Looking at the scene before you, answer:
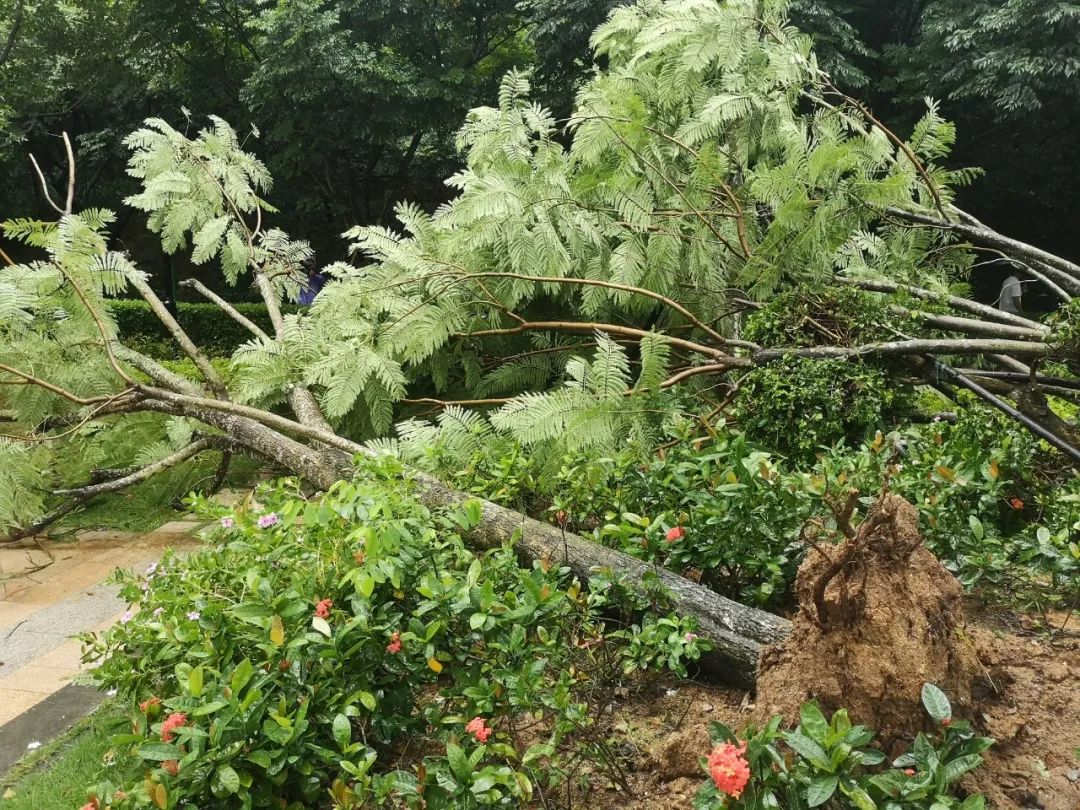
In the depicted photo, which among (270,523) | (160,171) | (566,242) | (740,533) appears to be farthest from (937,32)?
(270,523)

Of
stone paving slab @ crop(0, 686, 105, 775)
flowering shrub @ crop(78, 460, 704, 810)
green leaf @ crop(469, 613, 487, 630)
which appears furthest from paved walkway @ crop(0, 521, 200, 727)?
green leaf @ crop(469, 613, 487, 630)

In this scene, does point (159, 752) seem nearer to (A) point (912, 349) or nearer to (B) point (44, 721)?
(B) point (44, 721)

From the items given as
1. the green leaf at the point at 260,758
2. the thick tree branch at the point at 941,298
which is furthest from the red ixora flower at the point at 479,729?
the thick tree branch at the point at 941,298

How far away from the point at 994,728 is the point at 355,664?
1355 mm

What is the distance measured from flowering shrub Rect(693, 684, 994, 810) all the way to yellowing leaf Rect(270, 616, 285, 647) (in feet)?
2.93

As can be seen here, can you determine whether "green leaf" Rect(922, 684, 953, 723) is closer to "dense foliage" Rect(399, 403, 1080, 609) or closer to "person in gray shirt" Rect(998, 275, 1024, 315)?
"dense foliage" Rect(399, 403, 1080, 609)

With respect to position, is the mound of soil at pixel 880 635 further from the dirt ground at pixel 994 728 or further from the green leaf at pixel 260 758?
the green leaf at pixel 260 758

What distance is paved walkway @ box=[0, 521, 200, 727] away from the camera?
3.15 metres

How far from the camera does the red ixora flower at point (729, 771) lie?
1.19 metres

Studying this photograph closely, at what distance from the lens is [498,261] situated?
349cm

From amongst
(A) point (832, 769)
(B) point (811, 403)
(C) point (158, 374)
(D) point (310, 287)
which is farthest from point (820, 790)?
(D) point (310, 287)

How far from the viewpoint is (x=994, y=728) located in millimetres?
1522

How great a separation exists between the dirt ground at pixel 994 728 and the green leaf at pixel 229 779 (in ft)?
2.02

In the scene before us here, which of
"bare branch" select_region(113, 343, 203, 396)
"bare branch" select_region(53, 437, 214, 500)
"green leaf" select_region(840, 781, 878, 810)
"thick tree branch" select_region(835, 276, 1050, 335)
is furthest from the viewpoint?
"bare branch" select_region(113, 343, 203, 396)
